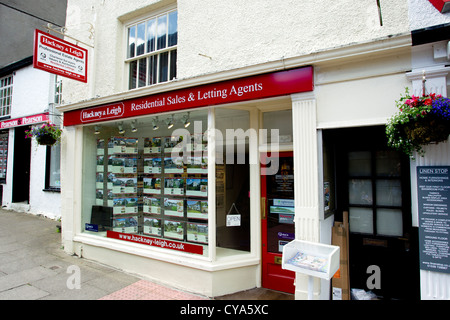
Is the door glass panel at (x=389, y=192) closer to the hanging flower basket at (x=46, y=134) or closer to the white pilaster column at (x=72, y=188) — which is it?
the white pilaster column at (x=72, y=188)

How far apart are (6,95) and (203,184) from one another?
10840mm

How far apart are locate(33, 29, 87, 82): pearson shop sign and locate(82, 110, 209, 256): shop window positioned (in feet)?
4.37

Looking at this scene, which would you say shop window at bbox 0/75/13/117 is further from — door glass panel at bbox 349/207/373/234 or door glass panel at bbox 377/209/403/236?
door glass panel at bbox 377/209/403/236

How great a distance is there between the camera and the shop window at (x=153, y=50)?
18.4 feet

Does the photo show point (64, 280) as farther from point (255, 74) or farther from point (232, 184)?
point (255, 74)

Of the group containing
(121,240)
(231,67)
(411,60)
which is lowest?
(121,240)

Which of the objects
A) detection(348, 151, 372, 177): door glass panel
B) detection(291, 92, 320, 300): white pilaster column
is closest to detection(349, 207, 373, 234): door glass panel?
detection(348, 151, 372, 177): door glass panel

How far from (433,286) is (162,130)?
4989 millimetres

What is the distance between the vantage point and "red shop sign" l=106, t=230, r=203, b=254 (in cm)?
480

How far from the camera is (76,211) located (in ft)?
20.9

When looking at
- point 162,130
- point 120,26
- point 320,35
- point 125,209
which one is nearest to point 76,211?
Result: point 125,209

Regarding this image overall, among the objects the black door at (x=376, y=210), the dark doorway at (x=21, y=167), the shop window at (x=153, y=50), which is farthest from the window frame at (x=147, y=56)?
the dark doorway at (x=21, y=167)

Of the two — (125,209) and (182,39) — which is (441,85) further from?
(125,209)

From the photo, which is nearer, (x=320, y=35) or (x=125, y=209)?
(x=320, y=35)
